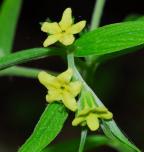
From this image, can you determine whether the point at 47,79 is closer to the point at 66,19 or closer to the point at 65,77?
the point at 65,77

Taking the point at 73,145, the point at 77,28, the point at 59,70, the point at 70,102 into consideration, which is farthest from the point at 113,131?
the point at 59,70

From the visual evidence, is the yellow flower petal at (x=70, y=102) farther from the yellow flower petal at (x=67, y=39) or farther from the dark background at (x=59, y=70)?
the dark background at (x=59, y=70)

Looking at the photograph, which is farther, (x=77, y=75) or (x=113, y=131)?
(x=77, y=75)

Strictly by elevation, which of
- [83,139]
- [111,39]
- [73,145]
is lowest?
[73,145]

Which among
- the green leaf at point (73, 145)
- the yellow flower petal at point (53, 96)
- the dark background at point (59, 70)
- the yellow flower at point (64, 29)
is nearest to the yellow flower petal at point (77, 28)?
the yellow flower at point (64, 29)

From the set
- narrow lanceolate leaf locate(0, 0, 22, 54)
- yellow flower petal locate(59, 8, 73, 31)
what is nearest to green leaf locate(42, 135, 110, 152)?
narrow lanceolate leaf locate(0, 0, 22, 54)

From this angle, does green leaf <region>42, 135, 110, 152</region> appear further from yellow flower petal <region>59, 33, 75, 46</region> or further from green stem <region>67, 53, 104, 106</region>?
yellow flower petal <region>59, 33, 75, 46</region>

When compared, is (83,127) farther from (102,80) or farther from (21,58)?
(102,80)

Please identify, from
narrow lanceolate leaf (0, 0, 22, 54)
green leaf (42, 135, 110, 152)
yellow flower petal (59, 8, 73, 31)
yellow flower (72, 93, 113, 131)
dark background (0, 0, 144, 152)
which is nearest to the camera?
yellow flower (72, 93, 113, 131)
